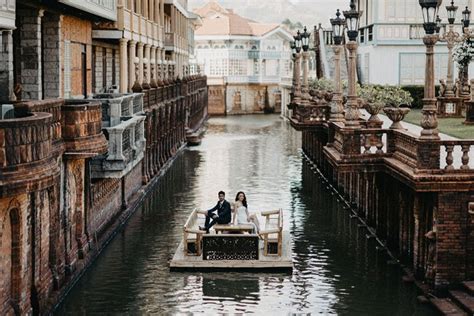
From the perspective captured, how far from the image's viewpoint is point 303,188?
40.5 meters

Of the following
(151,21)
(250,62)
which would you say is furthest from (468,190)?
(250,62)

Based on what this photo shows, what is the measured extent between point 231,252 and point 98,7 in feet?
39.6

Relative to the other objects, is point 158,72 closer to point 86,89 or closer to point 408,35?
point 408,35

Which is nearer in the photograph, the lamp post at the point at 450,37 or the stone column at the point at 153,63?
the lamp post at the point at 450,37

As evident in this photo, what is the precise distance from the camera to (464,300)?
62.0 feet

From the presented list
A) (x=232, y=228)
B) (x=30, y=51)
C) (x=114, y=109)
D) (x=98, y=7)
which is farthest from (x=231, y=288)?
(x=98, y=7)

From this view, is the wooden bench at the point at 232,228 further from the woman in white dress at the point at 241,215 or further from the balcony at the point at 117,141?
the balcony at the point at 117,141

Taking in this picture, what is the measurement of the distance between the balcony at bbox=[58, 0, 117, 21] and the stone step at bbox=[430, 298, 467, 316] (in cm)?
1218

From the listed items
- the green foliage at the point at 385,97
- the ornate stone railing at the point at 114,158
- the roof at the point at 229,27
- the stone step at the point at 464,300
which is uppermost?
the roof at the point at 229,27

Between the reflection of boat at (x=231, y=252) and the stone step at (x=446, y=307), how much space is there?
447 centimetres

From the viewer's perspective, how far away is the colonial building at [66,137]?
15547mm

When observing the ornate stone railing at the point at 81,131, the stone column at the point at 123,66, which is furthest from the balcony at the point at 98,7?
the ornate stone railing at the point at 81,131

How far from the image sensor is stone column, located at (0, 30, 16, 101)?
21.3m

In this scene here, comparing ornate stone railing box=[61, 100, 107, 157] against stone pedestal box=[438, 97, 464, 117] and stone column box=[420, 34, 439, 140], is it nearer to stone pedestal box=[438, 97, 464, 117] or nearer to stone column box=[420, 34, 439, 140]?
stone column box=[420, 34, 439, 140]
